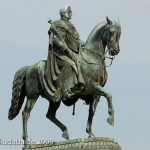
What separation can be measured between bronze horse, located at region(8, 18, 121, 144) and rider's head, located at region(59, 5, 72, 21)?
36.2 inches

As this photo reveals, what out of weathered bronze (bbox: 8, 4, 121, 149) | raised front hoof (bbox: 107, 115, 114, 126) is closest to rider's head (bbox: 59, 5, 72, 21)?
weathered bronze (bbox: 8, 4, 121, 149)

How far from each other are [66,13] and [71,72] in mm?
1765

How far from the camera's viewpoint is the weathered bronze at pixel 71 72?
3584cm

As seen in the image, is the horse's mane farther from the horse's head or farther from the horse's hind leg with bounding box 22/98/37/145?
the horse's hind leg with bounding box 22/98/37/145

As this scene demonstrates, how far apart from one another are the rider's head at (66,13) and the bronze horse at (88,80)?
92 centimetres

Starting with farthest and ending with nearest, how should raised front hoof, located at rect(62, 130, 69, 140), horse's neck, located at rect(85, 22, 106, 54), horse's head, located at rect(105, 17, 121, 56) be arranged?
raised front hoof, located at rect(62, 130, 69, 140) < horse's neck, located at rect(85, 22, 106, 54) < horse's head, located at rect(105, 17, 121, 56)

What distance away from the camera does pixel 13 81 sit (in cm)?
3731

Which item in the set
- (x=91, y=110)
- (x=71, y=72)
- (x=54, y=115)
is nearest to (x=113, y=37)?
(x=71, y=72)

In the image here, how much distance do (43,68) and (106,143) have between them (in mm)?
3008

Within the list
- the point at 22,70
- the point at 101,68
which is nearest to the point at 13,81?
the point at 22,70

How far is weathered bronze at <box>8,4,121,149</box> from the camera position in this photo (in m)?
35.8

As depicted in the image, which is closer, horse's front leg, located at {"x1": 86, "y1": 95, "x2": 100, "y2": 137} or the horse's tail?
horse's front leg, located at {"x1": 86, "y1": 95, "x2": 100, "y2": 137}

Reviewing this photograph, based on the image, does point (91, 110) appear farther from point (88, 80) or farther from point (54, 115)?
point (54, 115)

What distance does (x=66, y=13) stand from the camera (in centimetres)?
3678
